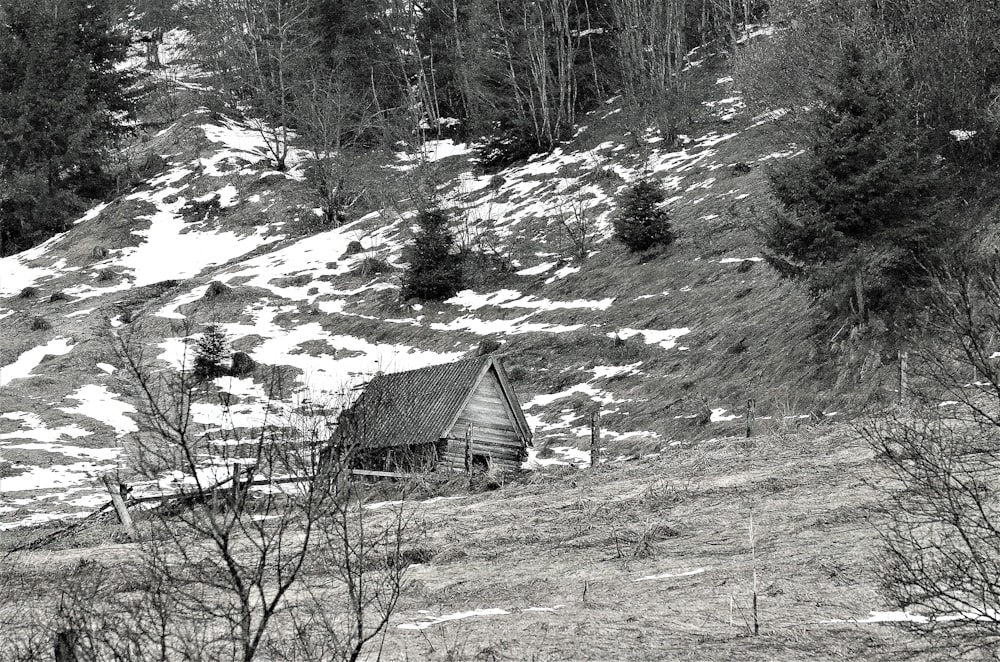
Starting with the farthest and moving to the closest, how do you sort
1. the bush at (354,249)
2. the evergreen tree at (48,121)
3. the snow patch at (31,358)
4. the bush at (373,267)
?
the evergreen tree at (48,121) → the bush at (354,249) → the bush at (373,267) → the snow patch at (31,358)

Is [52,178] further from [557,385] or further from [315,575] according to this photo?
[315,575]

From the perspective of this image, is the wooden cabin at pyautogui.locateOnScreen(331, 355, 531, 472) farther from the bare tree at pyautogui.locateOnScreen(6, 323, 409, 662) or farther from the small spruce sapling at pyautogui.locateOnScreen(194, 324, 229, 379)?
the small spruce sapling at pyautogui.locateOnScreen(194, 324, 229, 379)

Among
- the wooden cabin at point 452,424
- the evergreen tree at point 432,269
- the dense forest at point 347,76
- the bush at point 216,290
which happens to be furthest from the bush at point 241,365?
the dense forest at point 347,76

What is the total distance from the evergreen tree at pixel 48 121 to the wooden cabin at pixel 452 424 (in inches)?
1707

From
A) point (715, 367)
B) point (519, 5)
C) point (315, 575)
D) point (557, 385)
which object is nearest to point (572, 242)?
point (557, 385)

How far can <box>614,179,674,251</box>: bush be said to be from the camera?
133 ft

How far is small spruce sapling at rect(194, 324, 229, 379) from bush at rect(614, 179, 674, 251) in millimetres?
18109

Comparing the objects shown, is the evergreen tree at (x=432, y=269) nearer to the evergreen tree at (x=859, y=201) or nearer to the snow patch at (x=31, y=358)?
the snow patch at (x=31, y=358)

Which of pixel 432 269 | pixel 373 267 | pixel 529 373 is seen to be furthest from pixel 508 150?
pixel 529 373

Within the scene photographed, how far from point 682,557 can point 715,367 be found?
15790 mm

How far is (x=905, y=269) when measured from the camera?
2416 centimetres

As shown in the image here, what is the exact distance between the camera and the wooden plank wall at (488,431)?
2675cm

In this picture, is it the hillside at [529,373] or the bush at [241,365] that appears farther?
the bush at [241,365]

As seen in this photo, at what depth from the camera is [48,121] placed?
63.8 metres
